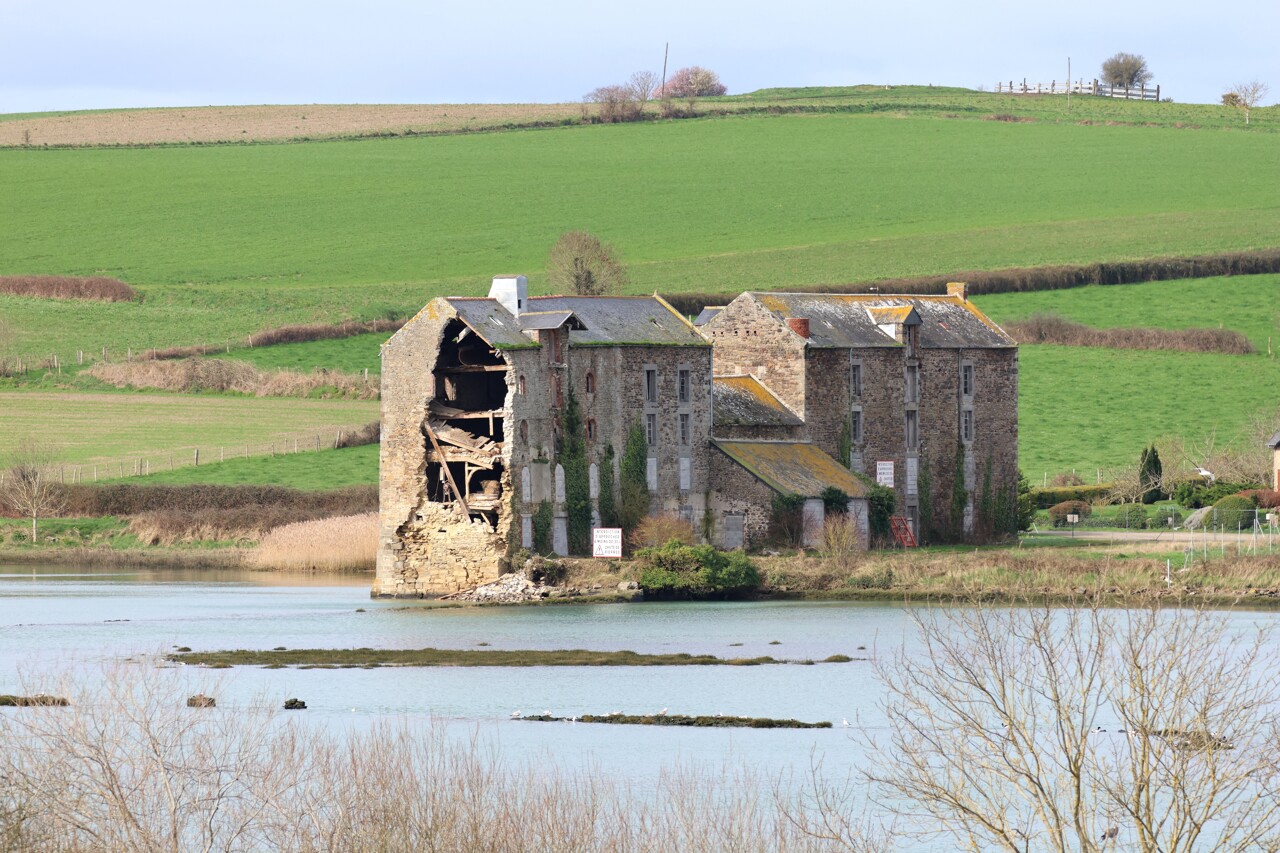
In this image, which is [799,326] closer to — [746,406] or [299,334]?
[746,406]

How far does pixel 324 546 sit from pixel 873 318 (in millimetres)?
19811

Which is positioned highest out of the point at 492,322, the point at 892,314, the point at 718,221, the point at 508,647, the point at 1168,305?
the point at 718,221

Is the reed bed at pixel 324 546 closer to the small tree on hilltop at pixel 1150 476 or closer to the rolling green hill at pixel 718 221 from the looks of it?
the rolling green hill at pixel 718 221

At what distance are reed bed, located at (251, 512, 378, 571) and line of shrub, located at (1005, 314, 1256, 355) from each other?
133 feet

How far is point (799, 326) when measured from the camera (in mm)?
70625

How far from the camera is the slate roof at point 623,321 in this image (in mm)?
64125

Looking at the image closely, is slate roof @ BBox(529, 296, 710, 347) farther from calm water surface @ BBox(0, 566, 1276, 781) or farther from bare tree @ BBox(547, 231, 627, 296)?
bare tree @ BBox(547, 231, 627, 296)

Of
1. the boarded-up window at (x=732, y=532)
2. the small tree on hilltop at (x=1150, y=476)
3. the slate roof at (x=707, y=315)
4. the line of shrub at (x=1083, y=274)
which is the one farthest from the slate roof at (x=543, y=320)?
the line of shrub at (x=1083, y=274)

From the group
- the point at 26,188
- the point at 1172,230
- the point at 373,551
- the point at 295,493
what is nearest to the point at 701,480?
the point at 373,551

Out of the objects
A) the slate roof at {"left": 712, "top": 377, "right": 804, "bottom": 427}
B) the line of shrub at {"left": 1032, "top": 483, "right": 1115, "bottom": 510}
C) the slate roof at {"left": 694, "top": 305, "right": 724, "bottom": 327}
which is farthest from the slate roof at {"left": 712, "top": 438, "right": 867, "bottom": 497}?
the line of shrub at {"left": 1032, "top": 483, "right": 1115, "bottom": 510}

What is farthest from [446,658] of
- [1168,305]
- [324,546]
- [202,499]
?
[1168,305]

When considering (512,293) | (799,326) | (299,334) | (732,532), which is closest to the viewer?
(512,293)

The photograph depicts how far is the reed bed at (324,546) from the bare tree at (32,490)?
29.0ft

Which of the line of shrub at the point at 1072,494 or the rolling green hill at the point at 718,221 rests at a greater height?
the rolling green hill at the point at 718,221
